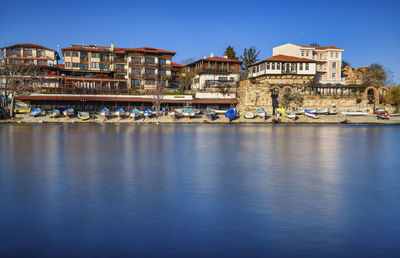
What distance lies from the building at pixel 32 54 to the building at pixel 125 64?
4.61 meters

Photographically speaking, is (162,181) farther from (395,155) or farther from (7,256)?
(395,155)

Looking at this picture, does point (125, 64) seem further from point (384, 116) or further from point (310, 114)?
point (384, 116)

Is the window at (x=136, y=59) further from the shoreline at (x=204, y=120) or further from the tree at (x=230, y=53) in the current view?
the tree at (x=230, y=53)

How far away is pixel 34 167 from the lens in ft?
58.1

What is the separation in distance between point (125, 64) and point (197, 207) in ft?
223

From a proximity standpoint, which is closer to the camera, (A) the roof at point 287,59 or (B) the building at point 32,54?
(A) the roof at point 287,59

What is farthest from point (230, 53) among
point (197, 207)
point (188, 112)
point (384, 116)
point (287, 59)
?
point (197, 207)

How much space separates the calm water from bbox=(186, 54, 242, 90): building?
175 ft

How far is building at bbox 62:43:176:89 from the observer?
238 ft

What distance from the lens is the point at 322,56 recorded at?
3243 inches

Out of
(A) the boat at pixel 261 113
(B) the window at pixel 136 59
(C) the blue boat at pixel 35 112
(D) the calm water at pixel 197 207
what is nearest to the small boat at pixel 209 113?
(A) the boat at pixel 261 113

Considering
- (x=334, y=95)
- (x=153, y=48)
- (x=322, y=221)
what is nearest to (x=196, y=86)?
(x=153, y=48)

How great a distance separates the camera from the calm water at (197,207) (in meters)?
7.49

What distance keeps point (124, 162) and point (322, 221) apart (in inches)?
505
